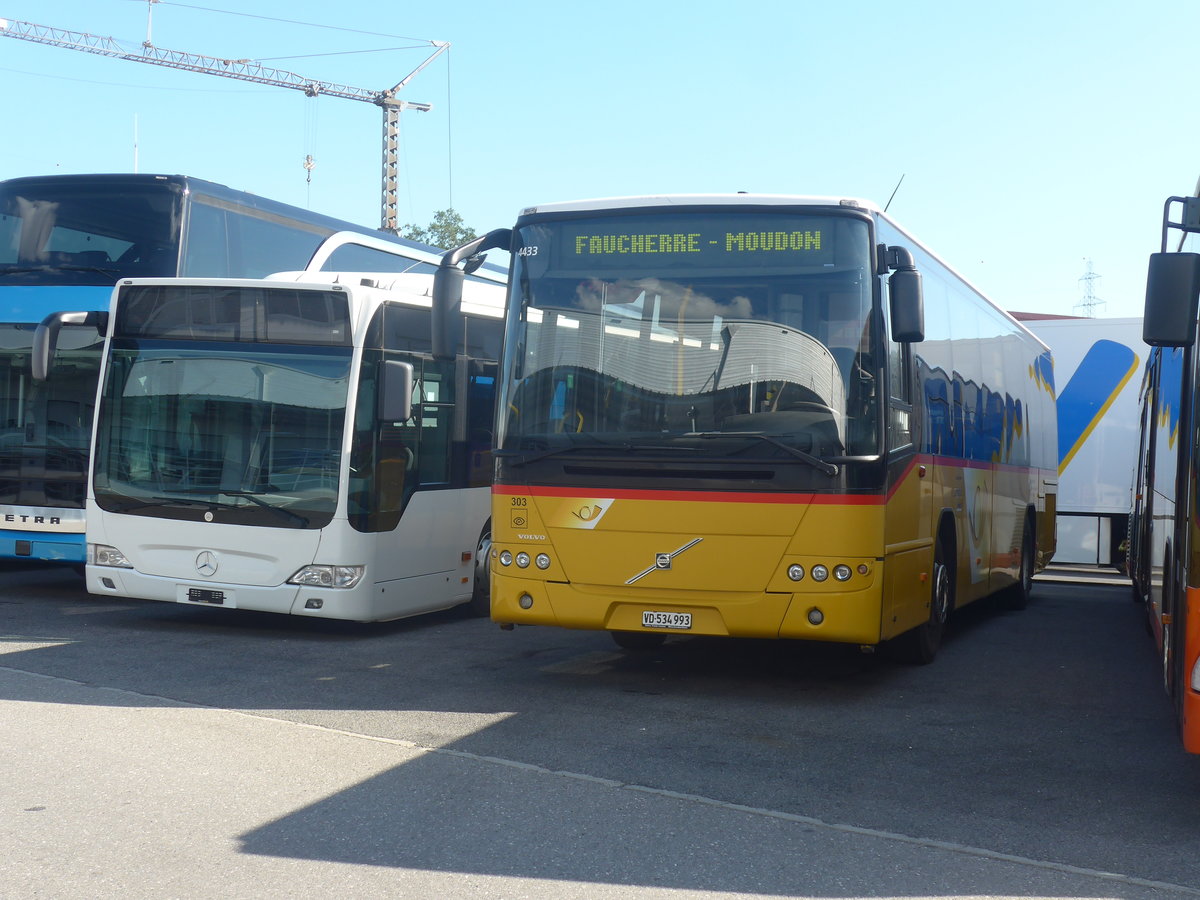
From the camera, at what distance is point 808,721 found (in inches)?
319

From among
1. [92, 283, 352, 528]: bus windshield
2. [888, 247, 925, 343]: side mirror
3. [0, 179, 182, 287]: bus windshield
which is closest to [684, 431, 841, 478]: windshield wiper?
[888, 247, 925, 343]: side mirror

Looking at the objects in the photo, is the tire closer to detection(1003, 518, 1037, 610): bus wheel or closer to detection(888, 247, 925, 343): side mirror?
detection(888, 247, 925, 343): side mirror

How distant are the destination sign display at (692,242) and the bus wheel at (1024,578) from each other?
25.8 ft

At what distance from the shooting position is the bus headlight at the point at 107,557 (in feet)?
36.8

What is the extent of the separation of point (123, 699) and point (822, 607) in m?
4.36

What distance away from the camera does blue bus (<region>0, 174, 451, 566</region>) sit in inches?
500

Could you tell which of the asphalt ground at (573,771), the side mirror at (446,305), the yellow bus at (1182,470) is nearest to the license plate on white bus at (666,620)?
the asphalt ground at (573,771)

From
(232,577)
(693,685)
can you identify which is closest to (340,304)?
(232,577)

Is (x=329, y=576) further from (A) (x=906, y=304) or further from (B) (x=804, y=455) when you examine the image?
(A) (x=906, y=304)

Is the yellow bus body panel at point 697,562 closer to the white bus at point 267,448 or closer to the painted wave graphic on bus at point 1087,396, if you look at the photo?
the white bus at point 267,448

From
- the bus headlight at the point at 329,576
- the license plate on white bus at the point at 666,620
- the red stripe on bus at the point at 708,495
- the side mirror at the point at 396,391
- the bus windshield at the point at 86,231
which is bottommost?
the bus headlight at the point at 329,576

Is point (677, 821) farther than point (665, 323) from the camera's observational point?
A: No

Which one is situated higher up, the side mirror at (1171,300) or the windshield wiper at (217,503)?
the side mirror at (1171,300)

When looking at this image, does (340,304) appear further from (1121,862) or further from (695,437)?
(1121,862)
